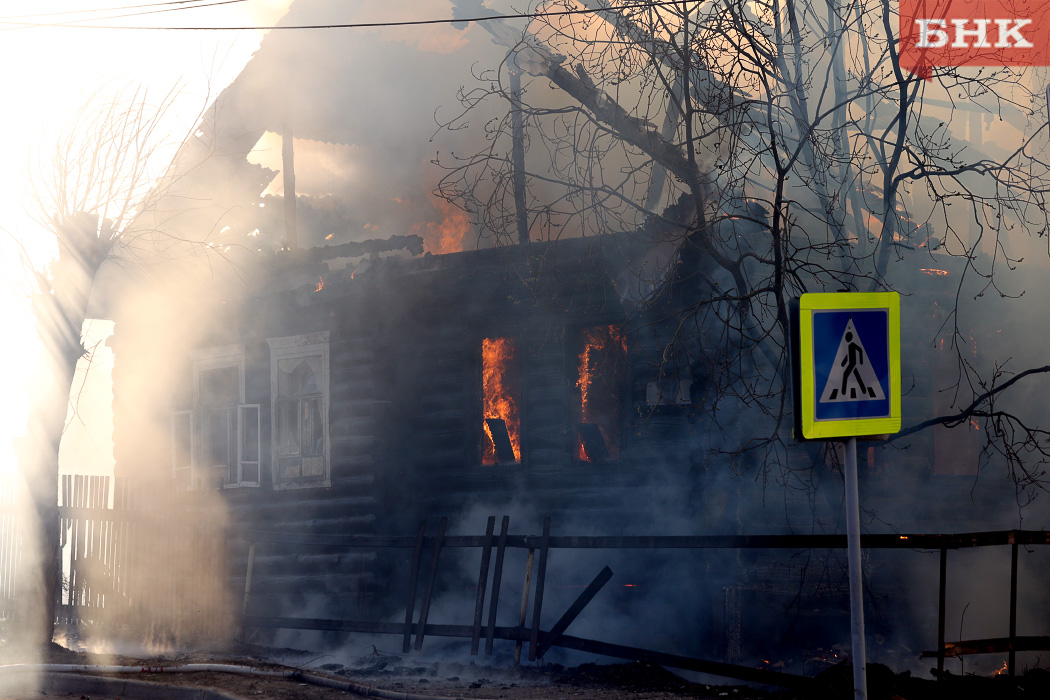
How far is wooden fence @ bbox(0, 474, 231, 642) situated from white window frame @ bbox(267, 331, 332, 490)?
133cm

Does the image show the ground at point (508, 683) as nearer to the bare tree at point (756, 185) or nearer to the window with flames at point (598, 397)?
the bare tree at point (756, 185)

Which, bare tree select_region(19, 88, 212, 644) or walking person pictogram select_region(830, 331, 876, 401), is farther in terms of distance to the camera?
bare tree select_region(19, 88, 212, 644)

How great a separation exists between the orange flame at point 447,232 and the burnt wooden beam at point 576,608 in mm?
8097

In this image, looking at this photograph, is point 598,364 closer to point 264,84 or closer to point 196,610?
point 196,610

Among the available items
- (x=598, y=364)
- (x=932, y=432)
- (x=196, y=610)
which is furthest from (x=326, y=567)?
(x=932, y=432)

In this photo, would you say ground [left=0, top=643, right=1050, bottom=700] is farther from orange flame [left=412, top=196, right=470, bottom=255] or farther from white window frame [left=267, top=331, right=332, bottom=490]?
orange flame [left=412, top=196, right=470, bottom=255]

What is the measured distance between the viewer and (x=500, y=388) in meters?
11.3

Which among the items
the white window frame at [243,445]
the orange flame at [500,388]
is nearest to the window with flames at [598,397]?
the orange flame at [500,388]

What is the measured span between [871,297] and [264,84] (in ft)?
46.6

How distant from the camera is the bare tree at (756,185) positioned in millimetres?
6852

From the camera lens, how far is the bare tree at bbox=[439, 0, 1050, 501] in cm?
685

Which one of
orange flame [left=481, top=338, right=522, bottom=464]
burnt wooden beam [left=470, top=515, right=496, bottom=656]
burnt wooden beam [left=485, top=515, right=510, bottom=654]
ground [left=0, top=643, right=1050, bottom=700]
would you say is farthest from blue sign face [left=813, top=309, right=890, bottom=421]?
orange flame [left=481, top=338, right=522, bottom=464]

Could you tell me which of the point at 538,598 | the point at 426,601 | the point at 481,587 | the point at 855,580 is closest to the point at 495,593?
the point at 481,587

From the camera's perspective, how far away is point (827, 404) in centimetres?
391
